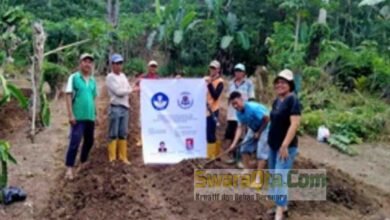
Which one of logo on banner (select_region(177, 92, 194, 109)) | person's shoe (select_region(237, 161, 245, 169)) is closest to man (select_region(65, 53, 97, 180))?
logo on banner (select_region(177, 92, 194, 109))

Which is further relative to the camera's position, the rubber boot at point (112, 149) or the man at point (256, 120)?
the rubber boot at point (112, 149)

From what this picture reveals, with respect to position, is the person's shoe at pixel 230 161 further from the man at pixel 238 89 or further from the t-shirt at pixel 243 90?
the t-shirt at pixel 243 90

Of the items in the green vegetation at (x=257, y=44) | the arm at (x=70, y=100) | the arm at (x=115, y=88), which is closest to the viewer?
the arm at (x=70, y=100)

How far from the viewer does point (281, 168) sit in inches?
206

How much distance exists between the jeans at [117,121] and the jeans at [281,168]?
7.95 ft

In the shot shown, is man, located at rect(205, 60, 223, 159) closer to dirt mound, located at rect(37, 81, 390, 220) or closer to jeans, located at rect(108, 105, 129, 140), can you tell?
dirt mound, located at rect(37, 81, 390, 220)

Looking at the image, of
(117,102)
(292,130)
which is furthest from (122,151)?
(292,130)

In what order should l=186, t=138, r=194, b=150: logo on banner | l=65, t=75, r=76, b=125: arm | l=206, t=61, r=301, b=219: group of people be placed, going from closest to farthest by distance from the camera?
1. l=206, t=61, r=301, b=219: group of people
2. l=65, t=75, r=76, b=125: arm
3. l=186, t=138, r=194, b=150: logo on banner

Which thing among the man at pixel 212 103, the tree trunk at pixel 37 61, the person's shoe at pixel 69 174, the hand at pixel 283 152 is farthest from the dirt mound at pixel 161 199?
the tree trunk at pixel 37 61

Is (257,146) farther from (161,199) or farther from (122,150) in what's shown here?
(122,150)

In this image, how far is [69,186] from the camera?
6.43 meters

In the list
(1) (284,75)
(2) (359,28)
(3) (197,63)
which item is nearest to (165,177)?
(1) (284,75)

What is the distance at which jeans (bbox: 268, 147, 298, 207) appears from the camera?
521cm

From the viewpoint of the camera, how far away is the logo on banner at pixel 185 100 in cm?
757
